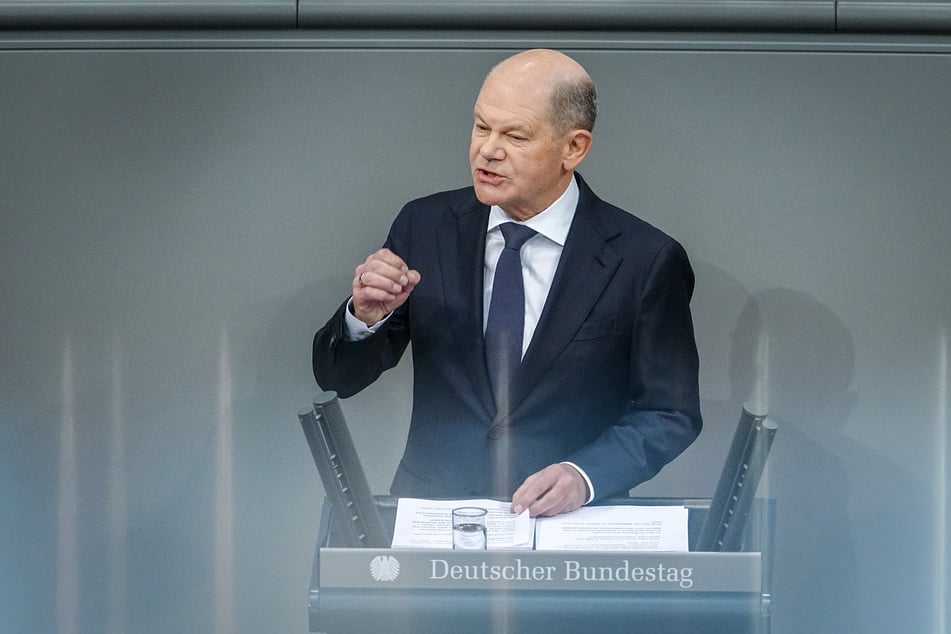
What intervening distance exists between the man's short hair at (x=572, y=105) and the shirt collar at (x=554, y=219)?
0.14 metres

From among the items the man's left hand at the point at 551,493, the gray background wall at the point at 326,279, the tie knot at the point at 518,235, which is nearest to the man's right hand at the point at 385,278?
the man's left hand at the point at 551,493

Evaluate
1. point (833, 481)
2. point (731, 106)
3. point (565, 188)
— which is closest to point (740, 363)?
point (833, 481)

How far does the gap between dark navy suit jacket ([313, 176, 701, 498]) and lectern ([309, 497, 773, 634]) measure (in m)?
0.67

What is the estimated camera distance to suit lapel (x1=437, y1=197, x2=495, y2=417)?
250 centimetres

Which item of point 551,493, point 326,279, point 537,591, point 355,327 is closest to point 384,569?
point 537,591

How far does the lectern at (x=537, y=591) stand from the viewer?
176 cm

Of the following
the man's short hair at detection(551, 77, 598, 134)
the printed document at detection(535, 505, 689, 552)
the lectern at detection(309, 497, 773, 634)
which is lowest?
the lectern at detection(309, 497, 773, 634)

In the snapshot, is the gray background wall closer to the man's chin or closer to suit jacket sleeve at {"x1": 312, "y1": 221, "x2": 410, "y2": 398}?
suit jacket sleeve at {"x1": 312, "y1": 221, "x2": 410, "y2": 398}

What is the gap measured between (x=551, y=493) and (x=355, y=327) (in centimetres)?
53

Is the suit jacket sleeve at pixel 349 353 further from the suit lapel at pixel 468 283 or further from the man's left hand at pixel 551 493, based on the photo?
the man's left hand at pixel 551 493

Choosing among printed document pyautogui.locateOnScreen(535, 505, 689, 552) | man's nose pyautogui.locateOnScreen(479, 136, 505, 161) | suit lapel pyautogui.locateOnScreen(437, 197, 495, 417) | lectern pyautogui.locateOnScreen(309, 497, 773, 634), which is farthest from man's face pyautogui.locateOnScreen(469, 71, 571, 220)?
lectern pyautogui.locateOnScreen(309, 497, 773, 634)

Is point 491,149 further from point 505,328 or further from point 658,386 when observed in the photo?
point 658,386

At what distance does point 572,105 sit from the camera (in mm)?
2467

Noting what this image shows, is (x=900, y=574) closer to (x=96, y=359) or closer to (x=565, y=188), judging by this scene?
(x=565, y=188)
